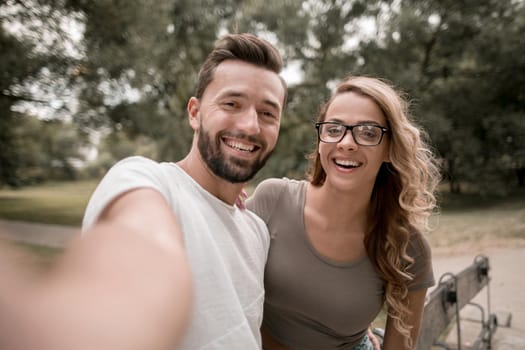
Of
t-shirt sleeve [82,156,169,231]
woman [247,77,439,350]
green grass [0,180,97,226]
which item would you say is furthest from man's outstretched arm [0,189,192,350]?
green grass [0,180,97,226]

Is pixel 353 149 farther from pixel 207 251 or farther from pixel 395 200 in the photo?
pixel 207 251

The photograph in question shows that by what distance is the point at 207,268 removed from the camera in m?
1.07

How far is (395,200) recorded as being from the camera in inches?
76.5

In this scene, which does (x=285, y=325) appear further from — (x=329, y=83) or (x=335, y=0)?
(x=335, y=0)

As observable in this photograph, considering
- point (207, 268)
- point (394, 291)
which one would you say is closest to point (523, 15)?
point (394, 291)

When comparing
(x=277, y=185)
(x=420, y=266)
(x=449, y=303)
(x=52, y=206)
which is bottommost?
(x=52, y=206)

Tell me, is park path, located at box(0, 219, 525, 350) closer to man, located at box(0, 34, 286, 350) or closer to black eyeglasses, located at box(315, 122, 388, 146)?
man, located at box(0, 34, 286, 350)

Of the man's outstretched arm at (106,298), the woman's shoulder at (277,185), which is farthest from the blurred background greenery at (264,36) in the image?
the man's outstretched arm at (106,298)

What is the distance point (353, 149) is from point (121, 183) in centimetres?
117

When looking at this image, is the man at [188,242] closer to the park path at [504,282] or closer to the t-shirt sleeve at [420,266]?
the t-shirt sleeve at [420,266]

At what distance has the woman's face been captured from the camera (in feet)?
5.78

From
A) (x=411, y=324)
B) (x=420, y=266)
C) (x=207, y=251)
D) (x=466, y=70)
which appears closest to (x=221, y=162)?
(x=207, y=251)

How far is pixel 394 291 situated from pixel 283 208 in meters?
0.64

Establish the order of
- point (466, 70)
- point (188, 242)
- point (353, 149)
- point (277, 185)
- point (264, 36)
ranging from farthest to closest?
point (466, 70) < point (264, 36) < point (277, 185) < point (353, 149) < point (188, 242)
